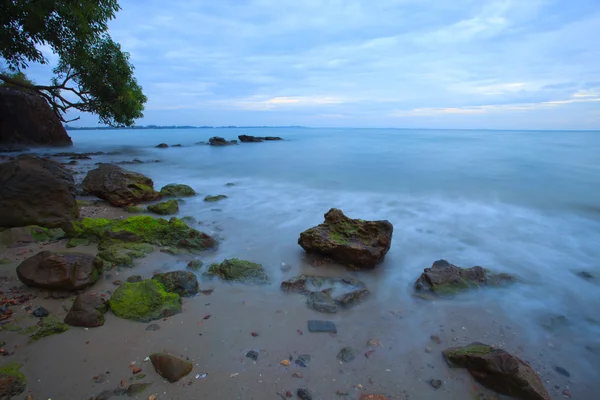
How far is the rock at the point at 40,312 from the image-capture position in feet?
11.3

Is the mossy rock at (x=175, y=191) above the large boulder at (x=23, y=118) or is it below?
below

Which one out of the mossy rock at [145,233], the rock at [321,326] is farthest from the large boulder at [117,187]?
the rock at [321,326]

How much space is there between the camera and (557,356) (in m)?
3.45

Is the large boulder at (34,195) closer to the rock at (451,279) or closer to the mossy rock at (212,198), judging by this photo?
the mossy rock at (212,198)

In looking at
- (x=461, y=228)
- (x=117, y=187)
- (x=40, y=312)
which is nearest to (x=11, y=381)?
(x=40, y=312)

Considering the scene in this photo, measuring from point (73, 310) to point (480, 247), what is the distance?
21.8ft

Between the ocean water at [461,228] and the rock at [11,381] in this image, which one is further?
the ocean water at [461,228]

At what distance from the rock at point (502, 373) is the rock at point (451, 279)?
1.44m

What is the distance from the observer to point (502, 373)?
2.87 metres

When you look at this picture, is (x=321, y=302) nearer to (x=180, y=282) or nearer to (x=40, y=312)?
(x=180, y=282)

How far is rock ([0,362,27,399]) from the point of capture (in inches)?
98.3

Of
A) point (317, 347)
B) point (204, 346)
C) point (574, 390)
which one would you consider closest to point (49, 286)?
point (204, 346)

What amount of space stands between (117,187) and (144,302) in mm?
5889

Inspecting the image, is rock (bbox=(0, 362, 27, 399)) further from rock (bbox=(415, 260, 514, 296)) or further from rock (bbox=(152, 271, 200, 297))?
rock (bbox=(415, 260, 514, 296))
